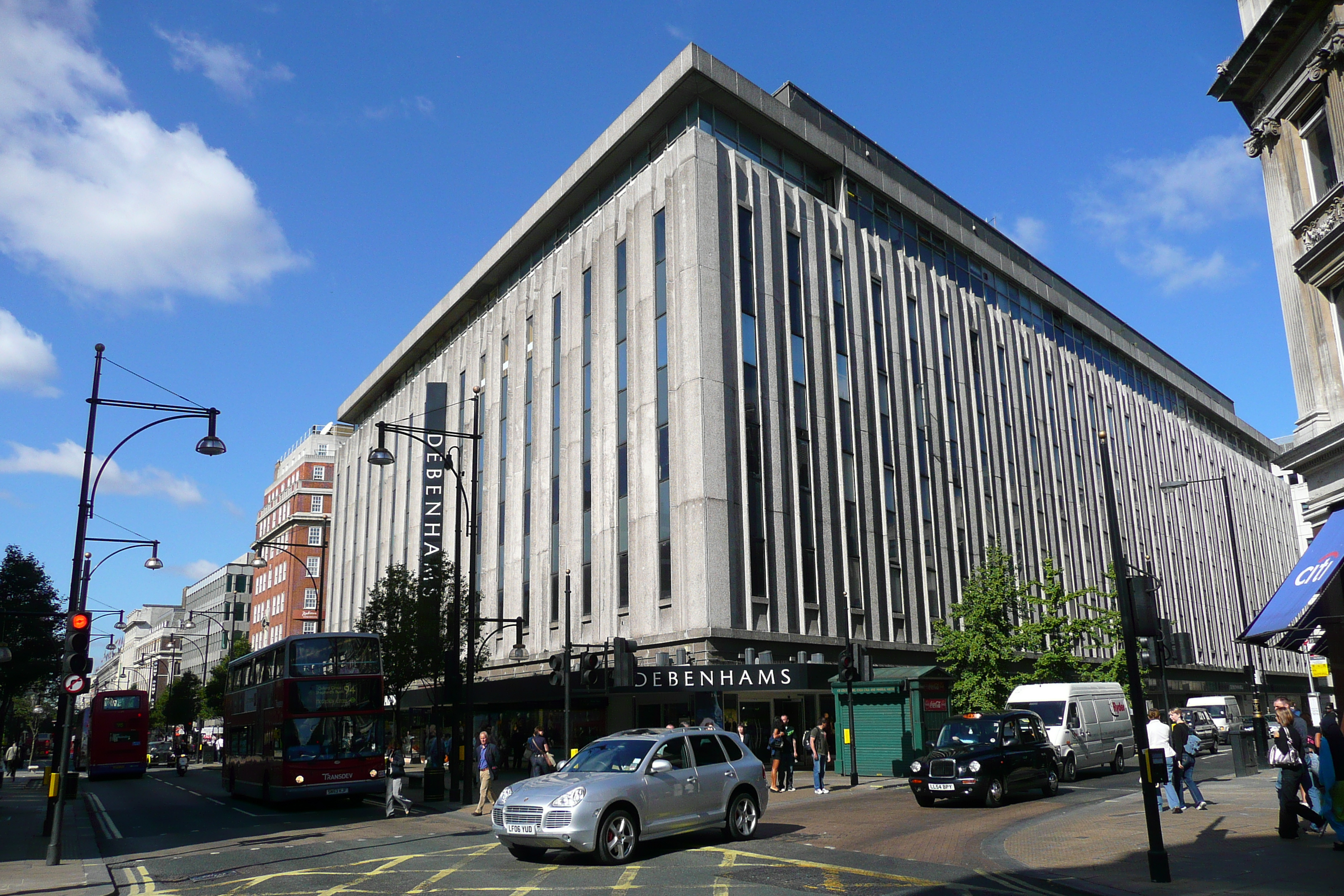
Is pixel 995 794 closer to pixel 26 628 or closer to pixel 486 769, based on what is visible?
pixel 486 769

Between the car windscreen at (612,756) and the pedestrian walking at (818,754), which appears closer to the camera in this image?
the car windscreen at (612,756)

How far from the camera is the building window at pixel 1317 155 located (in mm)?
17203

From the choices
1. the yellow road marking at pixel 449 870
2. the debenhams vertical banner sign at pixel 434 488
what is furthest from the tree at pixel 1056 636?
the debenhams vertical banner sign at pixel 434 488

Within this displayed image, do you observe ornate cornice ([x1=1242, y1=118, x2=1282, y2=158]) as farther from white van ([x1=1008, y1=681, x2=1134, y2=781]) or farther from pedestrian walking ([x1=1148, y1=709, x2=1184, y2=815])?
white van ([x1=1008, y1=681, x2=1134, y2=781])

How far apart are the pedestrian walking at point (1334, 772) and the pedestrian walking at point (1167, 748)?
15.6 feet

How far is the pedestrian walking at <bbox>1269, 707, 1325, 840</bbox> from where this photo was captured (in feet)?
42.9

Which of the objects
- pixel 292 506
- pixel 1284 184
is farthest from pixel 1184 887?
pixel 292 506

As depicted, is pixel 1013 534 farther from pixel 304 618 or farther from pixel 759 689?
pixel 304 618

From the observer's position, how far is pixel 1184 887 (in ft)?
33.3

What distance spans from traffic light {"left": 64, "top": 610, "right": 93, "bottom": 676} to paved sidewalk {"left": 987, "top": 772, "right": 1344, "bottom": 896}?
15396 millimetres

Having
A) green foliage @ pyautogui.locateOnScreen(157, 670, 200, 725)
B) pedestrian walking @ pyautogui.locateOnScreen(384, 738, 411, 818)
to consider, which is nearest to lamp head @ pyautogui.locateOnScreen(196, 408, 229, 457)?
pedestrian walking @ pyautogui.locateOnScreen(384, 738, 411, 818)

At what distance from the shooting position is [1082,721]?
26625 mm

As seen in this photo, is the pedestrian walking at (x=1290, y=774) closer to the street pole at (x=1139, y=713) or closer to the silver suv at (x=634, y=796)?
the street pole at (x=1139, y=713)

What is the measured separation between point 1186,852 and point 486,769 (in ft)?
45.4
